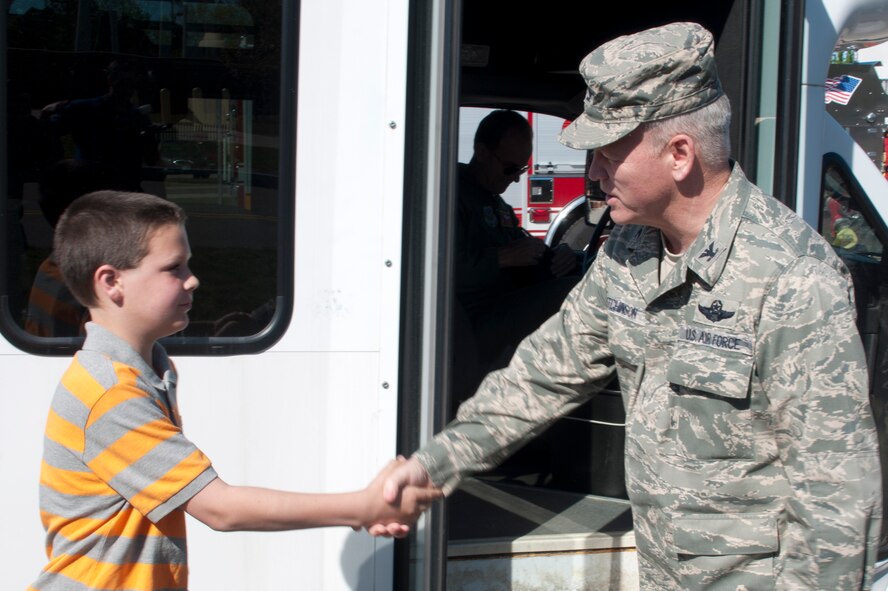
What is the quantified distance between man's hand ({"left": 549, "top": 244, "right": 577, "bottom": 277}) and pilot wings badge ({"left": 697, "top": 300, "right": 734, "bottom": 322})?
232 cm

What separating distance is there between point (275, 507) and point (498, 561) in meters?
1.20

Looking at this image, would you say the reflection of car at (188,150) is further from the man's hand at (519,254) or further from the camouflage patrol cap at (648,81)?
the man's hand at (519,254)

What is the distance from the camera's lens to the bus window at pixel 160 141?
6.68ft

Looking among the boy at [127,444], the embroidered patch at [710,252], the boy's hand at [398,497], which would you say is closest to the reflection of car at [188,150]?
the boy at [127,444]

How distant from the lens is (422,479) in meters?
1.93

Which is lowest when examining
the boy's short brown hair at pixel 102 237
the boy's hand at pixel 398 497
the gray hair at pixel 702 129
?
the boy's hand at pixel 398 497

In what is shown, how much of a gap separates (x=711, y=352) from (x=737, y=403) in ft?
0.31

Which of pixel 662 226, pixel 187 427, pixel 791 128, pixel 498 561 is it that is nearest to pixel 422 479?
pixel 187 427

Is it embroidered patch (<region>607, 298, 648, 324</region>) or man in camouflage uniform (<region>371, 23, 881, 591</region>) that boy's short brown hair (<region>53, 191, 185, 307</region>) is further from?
embroidered patch (<region>607, 298, 648, 324</region>)

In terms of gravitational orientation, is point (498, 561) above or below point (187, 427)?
below

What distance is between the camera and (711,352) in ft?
5.25

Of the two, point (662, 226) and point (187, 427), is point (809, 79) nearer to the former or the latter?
point (662, 226)

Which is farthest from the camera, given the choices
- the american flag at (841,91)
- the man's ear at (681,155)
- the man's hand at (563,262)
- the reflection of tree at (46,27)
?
the american flag at (841,91)

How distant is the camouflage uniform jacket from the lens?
148cm
